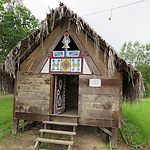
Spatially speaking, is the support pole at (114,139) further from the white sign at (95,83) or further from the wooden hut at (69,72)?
the white sign at (95,83)

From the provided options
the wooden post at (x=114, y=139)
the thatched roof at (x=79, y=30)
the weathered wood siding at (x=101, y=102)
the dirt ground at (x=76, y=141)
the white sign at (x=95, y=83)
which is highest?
the thatched roof at (x=79, y=30)

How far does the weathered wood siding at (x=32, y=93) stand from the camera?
4812 mm

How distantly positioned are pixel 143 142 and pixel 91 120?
1.85 metres

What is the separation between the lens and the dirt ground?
13.9 feet

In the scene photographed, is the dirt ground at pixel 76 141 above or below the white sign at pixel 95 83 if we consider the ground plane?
below

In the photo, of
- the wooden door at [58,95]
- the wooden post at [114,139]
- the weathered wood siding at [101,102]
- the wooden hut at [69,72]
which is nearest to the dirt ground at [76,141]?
the wooden post at [114,139]

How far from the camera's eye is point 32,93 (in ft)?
16.2

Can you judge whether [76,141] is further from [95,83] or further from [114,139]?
[95,83]

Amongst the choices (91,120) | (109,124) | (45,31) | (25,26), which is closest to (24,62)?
(45,31)

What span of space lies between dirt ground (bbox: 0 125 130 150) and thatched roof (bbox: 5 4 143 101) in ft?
6.16

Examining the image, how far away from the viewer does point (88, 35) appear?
15.2 feet

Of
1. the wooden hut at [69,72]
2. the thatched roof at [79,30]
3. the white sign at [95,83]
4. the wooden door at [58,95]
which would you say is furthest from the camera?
the wooden door at [58,95]

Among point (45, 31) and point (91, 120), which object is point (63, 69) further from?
point (91, 120)

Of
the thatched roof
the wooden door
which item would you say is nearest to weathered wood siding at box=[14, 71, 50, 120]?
the wooden door
